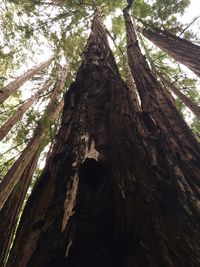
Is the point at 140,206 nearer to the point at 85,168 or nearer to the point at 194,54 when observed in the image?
the point at 85,168

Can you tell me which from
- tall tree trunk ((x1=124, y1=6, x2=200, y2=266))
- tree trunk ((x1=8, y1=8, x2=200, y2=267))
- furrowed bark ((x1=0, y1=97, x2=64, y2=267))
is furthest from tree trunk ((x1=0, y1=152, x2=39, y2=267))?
tall tree trunk ((x1=124, y1=6, x2=200, y2=266))

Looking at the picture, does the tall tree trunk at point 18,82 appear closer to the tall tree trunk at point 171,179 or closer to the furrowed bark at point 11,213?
the furrowed bark at point 11,213

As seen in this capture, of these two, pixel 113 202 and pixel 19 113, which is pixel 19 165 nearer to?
pixel 19 113

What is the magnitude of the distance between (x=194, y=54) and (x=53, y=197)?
5201 mm

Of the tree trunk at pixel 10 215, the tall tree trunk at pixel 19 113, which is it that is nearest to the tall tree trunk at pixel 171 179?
the tree trunk at pixel 10 215

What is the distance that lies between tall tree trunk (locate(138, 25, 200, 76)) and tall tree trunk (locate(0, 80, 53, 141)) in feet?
17.2

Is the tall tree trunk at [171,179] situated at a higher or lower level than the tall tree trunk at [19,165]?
lower

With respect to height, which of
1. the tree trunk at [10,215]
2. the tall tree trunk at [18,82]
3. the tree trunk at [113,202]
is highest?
the tall tree trunk at [18,82]

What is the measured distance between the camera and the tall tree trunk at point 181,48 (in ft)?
19.4

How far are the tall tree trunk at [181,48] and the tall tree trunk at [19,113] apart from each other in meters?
5.26

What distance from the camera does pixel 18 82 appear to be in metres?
10.1

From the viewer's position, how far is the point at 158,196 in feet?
5.29

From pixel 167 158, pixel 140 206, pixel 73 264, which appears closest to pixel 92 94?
pixel 167 158

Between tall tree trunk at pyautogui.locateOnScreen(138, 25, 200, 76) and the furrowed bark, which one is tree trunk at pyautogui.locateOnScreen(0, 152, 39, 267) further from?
tall tree trunk at pyautogui.locateOnScreen(138, 25, 200, 76)
